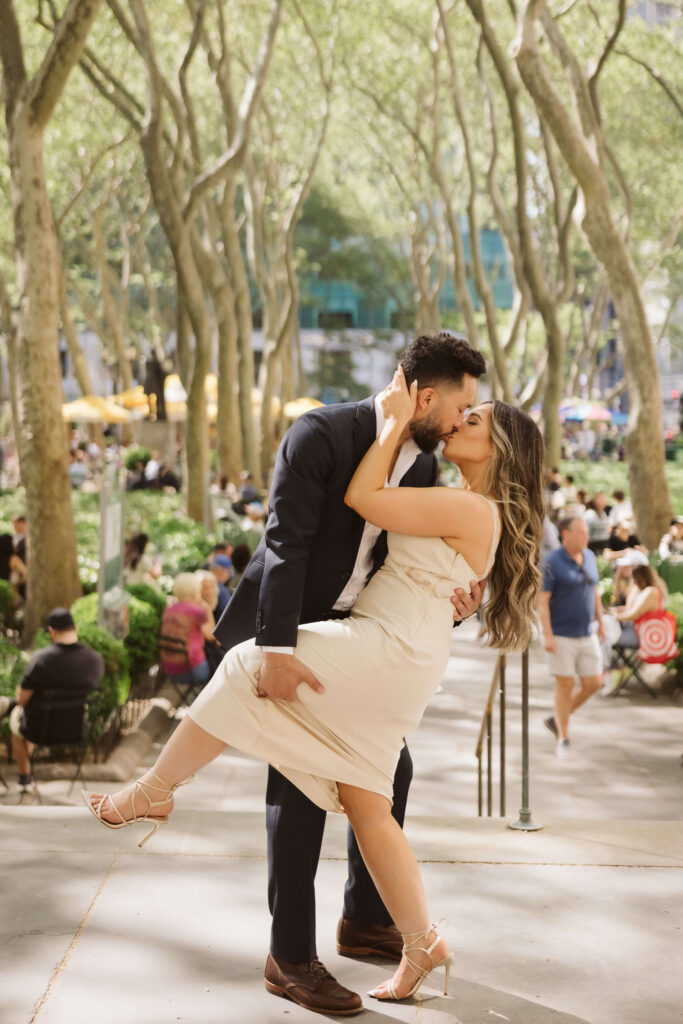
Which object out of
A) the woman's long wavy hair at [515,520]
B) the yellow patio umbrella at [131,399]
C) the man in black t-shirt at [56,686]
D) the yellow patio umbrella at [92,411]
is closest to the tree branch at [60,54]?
the man in black t-shirt at [56,686]

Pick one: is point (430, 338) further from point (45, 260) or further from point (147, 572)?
point (147, 572)

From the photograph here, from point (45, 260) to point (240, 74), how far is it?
21.8 meters

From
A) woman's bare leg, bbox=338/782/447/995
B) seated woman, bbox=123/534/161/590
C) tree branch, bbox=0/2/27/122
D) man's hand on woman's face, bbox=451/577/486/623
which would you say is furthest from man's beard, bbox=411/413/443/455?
seated woman, bbox=123/534/161/590

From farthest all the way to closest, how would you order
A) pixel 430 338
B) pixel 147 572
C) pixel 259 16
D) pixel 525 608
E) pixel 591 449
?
pixel 591 449 → pixel 259 16 → pixel 147 572 → pixel 525 608 → pixel 430 338

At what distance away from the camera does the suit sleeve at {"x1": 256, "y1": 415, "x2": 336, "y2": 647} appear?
3.83m

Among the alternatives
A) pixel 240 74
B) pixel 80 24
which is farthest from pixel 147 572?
pixel 240 74

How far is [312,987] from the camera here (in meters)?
3.92

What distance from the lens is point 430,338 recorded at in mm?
3891

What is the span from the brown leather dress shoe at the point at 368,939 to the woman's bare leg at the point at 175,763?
2.64 feet

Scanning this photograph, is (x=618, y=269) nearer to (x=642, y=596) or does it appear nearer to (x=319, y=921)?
(x=642, y=596)

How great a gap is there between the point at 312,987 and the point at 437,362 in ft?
5.92

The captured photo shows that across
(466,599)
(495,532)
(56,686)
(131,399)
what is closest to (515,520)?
(495,532)

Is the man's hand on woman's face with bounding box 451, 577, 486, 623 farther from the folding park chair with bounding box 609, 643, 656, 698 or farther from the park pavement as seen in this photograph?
the folding park chair with bounding box 609, 643, 656, 698

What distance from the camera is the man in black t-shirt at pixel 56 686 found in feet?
30.5
